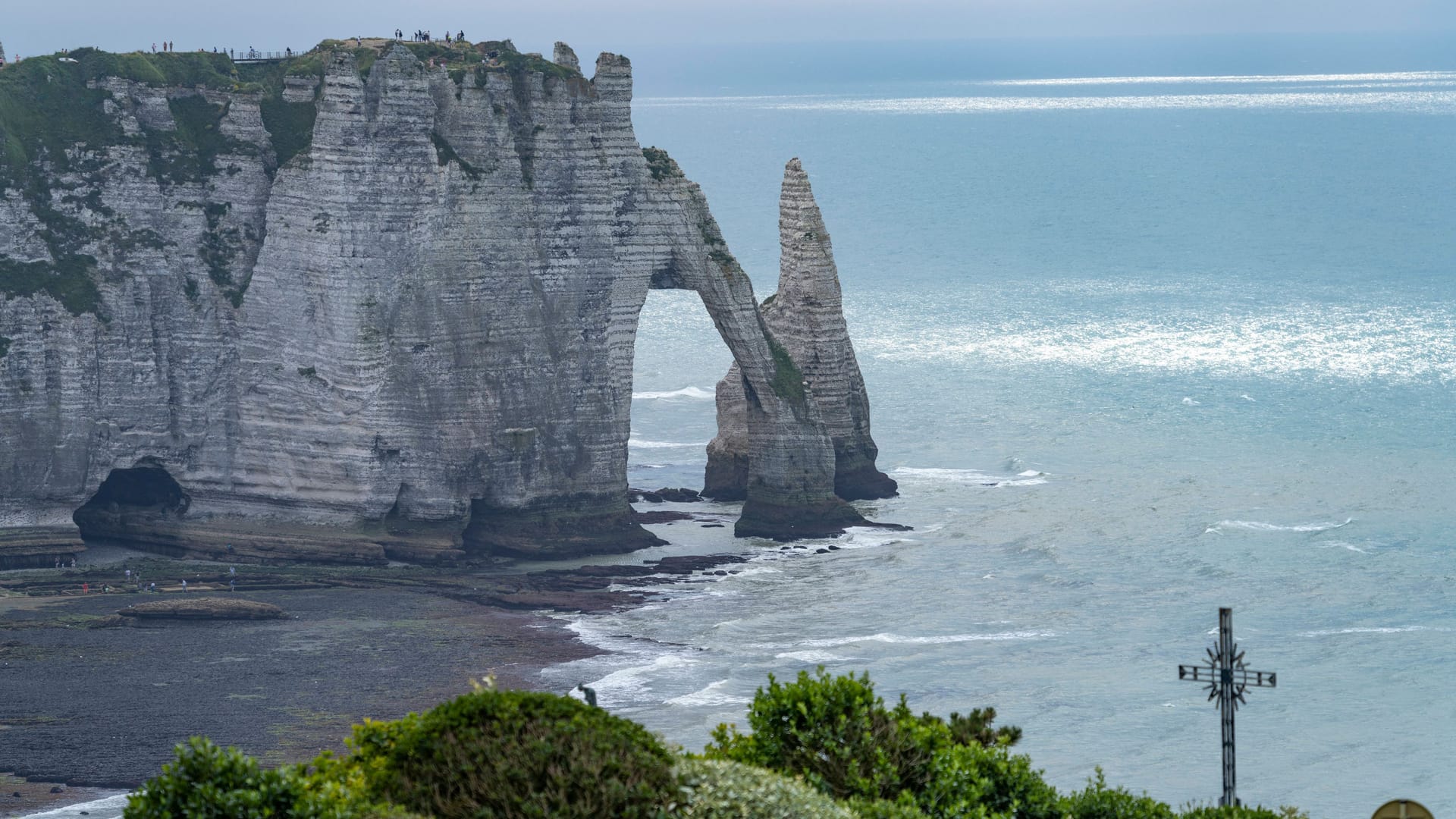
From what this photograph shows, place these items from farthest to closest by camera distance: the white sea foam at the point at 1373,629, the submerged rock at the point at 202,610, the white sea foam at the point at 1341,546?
1. the white sea foam at the point at 1341,546
2. the submerged rock at the point at 202,610
3. the white sea foam at the point at 1373,629

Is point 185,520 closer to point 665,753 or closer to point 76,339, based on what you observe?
point 76,339

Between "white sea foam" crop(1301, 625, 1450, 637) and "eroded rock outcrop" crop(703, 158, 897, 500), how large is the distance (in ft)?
69.1

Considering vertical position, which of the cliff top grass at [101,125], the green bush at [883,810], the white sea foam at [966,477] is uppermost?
the cliff top grass at [101,125]

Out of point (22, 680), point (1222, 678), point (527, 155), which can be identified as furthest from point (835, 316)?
point (1222, 678)

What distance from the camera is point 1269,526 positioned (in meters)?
86.2

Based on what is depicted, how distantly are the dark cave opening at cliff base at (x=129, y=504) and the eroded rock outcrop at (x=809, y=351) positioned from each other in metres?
20.0

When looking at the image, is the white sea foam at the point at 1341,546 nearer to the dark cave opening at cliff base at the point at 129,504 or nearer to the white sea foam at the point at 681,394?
the white sea foam at the point at 681,394

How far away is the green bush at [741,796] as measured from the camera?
3347 cm

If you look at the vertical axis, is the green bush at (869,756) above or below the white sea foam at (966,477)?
below

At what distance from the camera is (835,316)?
87.8 m

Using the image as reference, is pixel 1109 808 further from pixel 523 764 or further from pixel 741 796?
pixel 523 764

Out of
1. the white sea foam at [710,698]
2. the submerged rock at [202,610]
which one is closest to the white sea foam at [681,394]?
the submerged rock at [202,610]

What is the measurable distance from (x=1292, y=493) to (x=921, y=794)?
5638 cm

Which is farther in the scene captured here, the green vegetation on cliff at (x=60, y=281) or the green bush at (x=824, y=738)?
the green vegetation on cliff at (x=60, y=281)
